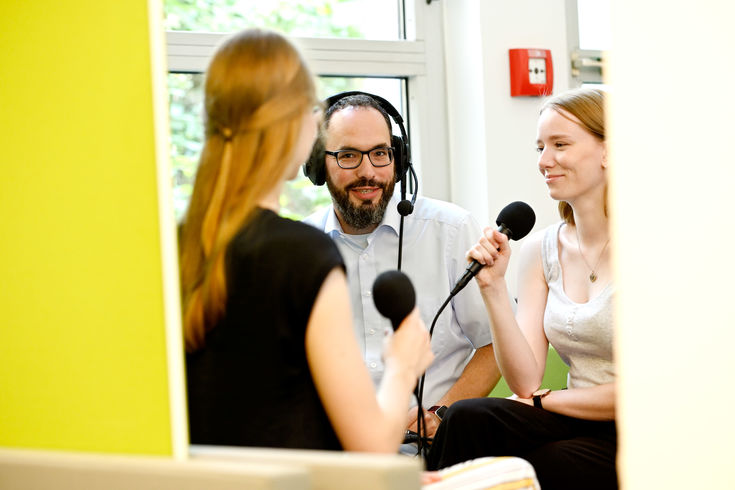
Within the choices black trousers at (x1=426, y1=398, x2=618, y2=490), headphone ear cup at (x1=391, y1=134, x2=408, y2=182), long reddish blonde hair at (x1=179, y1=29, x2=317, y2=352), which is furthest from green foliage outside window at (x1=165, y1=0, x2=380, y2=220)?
long reddish blonde hair at (x1=179, y1=29, x2=317, y2=352)

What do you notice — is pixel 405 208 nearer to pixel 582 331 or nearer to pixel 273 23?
pixel 582 331

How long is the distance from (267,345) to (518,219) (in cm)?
76

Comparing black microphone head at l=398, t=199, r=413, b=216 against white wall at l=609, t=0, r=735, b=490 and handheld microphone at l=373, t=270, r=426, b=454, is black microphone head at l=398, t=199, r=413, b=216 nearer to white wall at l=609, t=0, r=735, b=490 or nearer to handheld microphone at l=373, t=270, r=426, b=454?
handheld microphone at l=373, t=270, r=426, b=454

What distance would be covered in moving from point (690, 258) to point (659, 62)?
0.21 meters

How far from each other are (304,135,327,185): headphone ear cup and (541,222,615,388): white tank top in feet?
2.02

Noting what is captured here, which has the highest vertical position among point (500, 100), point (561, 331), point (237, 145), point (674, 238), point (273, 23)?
point (273, 23)

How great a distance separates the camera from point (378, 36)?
2836 millimetres

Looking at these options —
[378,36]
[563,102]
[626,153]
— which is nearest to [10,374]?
[626,153]

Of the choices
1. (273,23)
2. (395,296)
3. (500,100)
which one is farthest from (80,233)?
(500,100)

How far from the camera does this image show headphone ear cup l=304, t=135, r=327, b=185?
7.43ft

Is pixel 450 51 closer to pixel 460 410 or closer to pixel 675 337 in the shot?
pixel 460 410

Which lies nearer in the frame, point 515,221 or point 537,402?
point 515,221

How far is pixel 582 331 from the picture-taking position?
6.12 ft

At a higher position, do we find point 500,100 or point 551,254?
point 500,100
